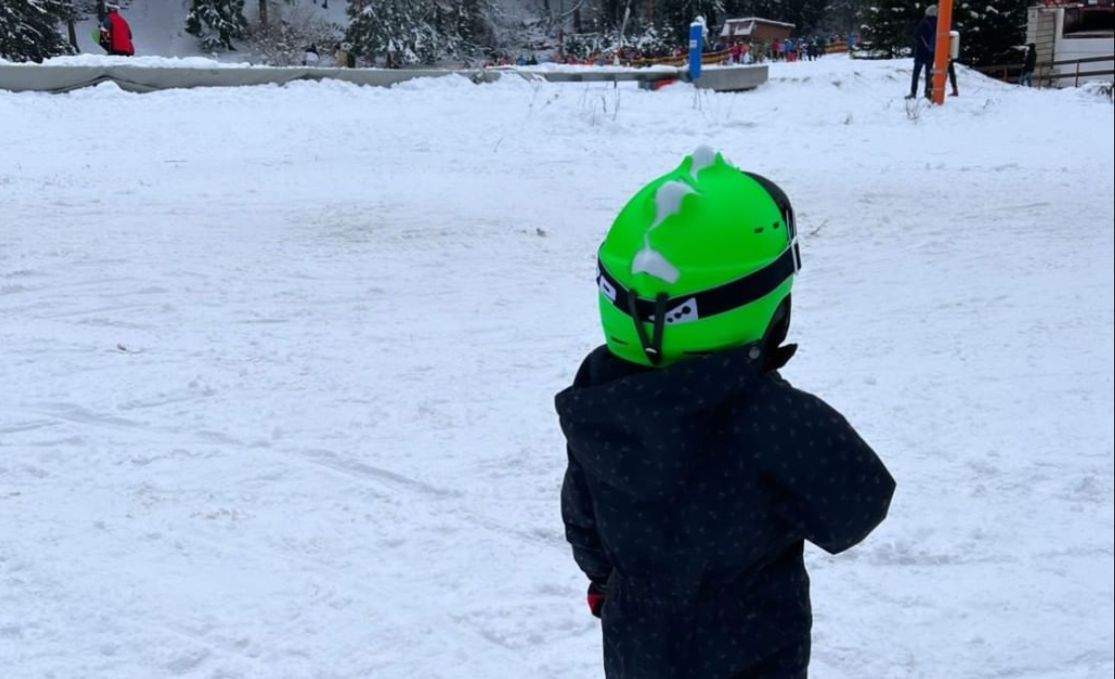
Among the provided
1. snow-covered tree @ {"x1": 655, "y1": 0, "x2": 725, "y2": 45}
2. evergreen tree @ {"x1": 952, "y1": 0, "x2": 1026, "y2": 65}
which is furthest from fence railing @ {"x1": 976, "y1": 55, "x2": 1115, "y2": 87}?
snow-covered tree @ {"x1": 655, "y1": 0, "x2": 725, "y2": 45}

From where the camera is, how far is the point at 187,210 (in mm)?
9445

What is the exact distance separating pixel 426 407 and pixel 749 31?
3138 centimetres

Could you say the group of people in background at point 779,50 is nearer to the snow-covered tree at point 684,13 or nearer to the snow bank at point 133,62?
the snow-covered tree at point 684,13

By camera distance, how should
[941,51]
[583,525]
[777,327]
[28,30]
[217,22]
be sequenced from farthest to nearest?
[217,22], [28,30], [941,51], [583,525], [777,327]

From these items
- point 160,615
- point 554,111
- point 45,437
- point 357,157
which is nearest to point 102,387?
point 45,437

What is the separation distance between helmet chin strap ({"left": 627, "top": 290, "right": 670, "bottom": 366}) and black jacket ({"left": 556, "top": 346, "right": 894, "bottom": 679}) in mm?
43

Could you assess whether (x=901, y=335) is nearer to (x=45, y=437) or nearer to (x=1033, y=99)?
(x=45, y=437)

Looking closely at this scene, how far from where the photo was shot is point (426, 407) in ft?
17.2

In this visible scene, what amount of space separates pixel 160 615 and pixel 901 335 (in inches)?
179

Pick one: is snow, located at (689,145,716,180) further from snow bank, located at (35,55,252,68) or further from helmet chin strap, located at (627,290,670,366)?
snow bank, located at (35,55,252,68)

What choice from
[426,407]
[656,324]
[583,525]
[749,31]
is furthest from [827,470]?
[749,31]

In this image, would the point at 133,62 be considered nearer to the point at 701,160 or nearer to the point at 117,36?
the point at 117,36

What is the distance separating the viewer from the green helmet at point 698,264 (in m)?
1.82

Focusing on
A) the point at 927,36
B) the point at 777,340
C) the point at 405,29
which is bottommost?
the point at 777,340
